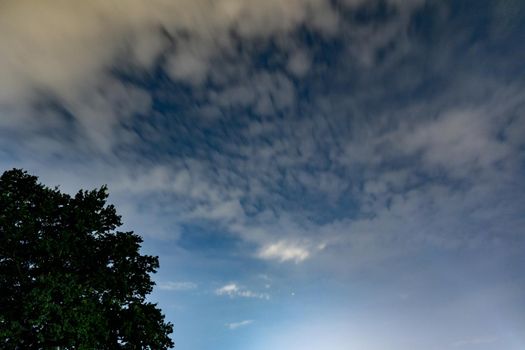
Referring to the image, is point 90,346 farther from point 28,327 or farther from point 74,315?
point 28,327

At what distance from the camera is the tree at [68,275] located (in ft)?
67.8

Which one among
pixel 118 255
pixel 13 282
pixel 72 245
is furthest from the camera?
pixel 118 255

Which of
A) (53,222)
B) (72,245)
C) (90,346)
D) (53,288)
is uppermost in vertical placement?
(53,222)

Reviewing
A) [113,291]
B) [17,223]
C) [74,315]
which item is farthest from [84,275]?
[17,223]

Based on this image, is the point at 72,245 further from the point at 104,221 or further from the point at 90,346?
the point at 90,346

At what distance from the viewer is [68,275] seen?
21.7 m

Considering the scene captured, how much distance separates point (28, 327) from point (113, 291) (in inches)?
223

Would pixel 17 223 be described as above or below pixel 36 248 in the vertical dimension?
above

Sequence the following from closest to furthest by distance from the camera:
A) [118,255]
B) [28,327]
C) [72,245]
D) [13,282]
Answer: [28,327]
[13,282]
[72,245]
[118,255]

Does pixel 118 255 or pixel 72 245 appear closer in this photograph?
pixel 72 245

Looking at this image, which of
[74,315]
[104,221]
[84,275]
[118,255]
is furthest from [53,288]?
[104,221]

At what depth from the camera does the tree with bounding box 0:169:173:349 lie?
20656 mm

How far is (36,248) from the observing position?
75.3 ft

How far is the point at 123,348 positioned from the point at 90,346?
3.51 m
